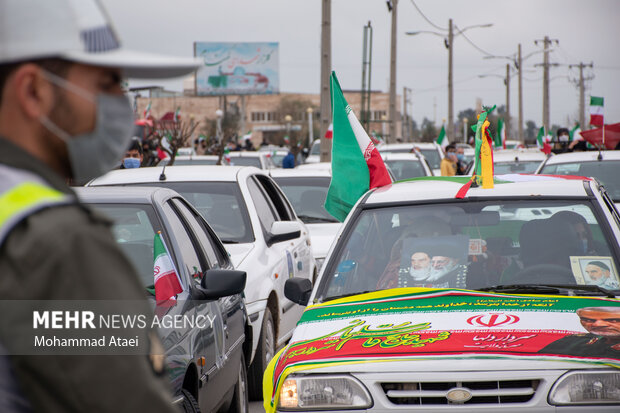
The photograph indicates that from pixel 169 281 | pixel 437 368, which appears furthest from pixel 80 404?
pixel 169 281

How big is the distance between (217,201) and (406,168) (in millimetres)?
10510

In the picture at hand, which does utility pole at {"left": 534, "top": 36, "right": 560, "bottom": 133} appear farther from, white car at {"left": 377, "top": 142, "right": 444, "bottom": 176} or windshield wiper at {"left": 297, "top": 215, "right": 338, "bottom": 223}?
windshield wiper at {"left": 297, "top": 215, "right": 338, "bottom": 223}

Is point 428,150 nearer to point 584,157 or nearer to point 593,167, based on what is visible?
point 584,157

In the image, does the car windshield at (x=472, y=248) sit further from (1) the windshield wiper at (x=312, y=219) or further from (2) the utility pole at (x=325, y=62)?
(2) the utility pole at (x=325, y=62)

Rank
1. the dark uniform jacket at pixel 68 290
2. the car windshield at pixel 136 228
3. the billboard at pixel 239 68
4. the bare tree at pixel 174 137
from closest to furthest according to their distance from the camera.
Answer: the dark uniform jacket at pixel 68 290
the car windshield at pixel 136 228
the bare tree at pixel 174 137
the billboard at pixel 239 68

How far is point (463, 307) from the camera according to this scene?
4.48 m

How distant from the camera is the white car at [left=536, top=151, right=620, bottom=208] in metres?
12.9

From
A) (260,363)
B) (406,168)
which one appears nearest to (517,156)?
(406,168)

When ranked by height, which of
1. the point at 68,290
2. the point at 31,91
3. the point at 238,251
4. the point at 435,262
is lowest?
the point at 238,251

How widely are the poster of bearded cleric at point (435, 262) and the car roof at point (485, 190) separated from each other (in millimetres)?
302

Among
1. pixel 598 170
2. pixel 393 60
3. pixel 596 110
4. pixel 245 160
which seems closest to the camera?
pixel 598 170

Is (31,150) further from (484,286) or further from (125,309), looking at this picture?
(484,286)

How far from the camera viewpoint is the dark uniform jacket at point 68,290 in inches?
55.1

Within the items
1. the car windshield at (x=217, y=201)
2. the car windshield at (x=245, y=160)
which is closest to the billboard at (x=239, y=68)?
the car windshield at (x=245, y=160)
